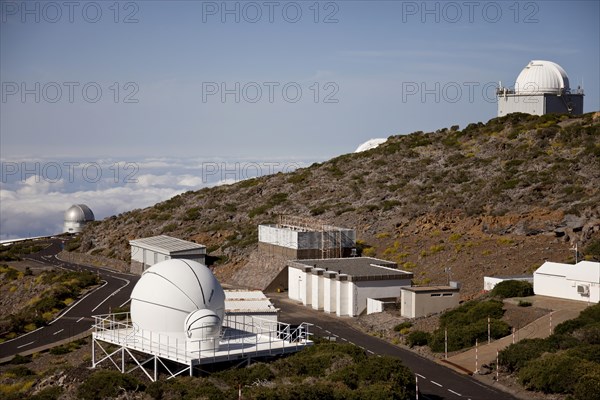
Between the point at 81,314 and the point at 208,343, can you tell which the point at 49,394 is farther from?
the point at 81,314

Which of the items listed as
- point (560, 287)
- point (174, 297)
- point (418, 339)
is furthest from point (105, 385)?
point (560, 287)

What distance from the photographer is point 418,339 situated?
4128 centimetres

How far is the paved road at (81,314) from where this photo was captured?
152 feet

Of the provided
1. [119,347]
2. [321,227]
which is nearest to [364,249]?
[321,227]

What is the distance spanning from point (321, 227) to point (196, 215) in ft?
92.0

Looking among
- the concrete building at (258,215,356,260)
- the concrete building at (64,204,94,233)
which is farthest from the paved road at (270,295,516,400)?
the concrete building at (64,204,94,233)

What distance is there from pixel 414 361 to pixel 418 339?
9.41 ft

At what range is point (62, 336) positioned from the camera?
46.9m

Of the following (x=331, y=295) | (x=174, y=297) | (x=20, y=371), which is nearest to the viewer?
(x=174, y=297)

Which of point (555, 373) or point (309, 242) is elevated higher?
point (309, 242)

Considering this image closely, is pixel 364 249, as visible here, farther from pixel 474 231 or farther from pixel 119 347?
pixel 119 347

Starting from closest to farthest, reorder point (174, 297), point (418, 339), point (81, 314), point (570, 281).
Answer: point (174, 297) < point (418, 339) < point (570, 281) < point (81, 314)

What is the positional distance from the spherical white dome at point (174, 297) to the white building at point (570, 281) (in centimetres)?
1831

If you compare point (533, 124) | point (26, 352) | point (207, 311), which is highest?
point (533, 124)
